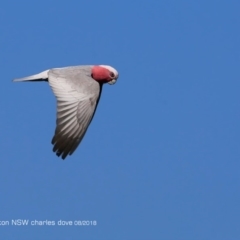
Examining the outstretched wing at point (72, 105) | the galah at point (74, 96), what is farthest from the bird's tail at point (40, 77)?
the outstretched wing at point (72, 105)

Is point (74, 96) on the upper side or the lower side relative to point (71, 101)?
upper

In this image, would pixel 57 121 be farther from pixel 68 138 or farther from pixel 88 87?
pixel 88 87

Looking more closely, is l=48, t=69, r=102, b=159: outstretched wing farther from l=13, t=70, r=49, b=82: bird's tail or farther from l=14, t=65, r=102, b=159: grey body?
l=13, t=70, r=49, b=82: bird's tail

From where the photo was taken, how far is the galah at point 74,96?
19.3m

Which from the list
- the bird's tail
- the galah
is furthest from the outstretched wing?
the bird's tail

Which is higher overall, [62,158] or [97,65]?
[97,65]

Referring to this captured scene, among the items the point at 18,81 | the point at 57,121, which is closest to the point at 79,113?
the point at 57,121

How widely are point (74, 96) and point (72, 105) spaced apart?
1.15ft

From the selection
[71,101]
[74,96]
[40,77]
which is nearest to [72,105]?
[71,101]

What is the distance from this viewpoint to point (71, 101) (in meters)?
20.1

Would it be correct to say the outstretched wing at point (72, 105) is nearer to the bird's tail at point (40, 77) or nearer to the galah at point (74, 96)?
the galah at point (74, 96)

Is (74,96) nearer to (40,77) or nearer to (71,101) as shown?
(71,101)

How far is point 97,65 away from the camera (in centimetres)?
2222

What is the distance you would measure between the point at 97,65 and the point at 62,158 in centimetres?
375
